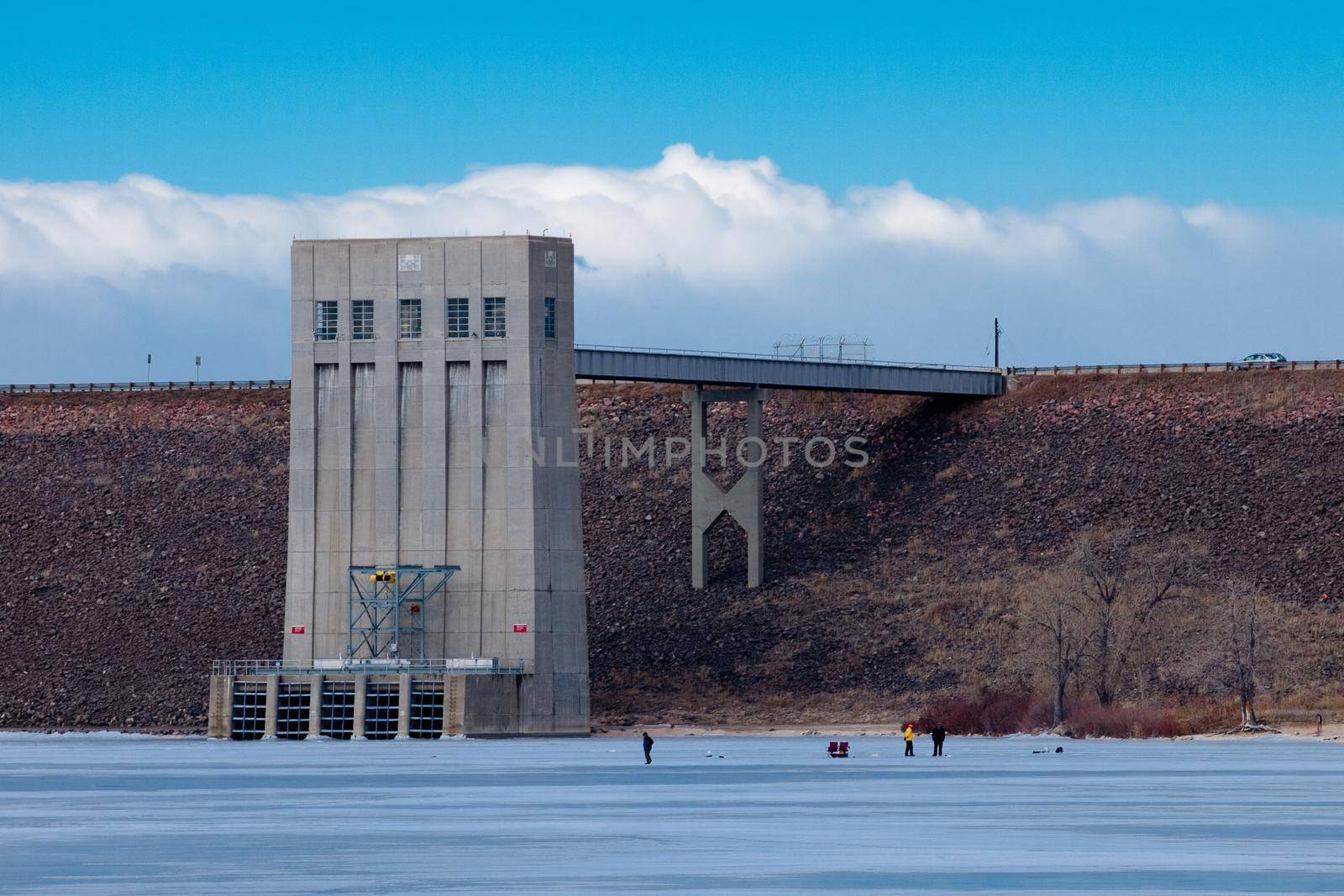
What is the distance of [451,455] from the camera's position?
351ft

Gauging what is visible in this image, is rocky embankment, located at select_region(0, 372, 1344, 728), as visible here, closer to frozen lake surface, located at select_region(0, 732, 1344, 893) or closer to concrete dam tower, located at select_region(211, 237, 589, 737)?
concrete dam tower, located at select_region(211, 237, 589, 737)

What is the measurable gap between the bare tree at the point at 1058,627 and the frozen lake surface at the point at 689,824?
717 inches

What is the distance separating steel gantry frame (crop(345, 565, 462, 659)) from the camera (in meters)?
107

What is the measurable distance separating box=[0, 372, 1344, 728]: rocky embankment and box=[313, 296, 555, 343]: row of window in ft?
62.7

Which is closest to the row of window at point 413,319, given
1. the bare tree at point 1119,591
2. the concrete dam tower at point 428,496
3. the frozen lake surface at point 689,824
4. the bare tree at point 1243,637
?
the concrete dam tower at point 428,496

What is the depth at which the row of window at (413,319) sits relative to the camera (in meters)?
107

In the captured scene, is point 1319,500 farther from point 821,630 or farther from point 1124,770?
point 1124,770

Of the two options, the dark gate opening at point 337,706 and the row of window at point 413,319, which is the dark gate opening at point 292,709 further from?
the row of window at point 413,319

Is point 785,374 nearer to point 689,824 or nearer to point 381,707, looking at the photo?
point 381,707

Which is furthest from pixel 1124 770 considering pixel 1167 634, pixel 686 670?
pixel 686 670

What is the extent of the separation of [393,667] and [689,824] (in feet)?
194

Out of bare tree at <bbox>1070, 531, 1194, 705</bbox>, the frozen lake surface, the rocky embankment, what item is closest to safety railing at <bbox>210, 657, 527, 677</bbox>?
the rocky embankment

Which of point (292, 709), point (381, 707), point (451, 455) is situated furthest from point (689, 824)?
point (292, 709)

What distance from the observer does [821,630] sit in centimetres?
11625
